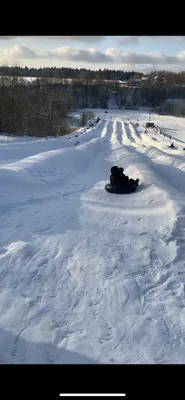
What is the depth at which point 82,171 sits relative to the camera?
1328 centimetres

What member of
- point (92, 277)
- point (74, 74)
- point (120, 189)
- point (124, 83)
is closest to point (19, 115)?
point (120, 189)

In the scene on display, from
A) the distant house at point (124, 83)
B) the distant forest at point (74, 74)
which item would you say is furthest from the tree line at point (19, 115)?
the distant house at point (124, 83)

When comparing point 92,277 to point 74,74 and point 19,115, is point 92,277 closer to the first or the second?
point 19,115

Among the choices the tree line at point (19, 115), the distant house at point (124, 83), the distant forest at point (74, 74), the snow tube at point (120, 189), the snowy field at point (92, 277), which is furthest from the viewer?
the distant house at point (124, 83)

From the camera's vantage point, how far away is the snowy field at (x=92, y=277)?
10.8 ft

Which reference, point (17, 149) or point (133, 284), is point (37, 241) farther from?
point (17, 149)

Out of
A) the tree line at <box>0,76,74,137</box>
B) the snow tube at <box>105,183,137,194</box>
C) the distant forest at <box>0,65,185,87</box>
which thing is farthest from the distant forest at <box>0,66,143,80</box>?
the snow tube at <box>105,183,137,194</box>

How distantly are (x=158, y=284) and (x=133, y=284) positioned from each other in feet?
1.04

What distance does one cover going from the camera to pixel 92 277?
4.48m

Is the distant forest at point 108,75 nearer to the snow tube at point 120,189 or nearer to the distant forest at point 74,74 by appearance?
the distant forest at point 74,74

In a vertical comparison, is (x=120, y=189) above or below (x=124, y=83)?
below

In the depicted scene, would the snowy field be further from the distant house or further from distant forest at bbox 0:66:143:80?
the distant house
